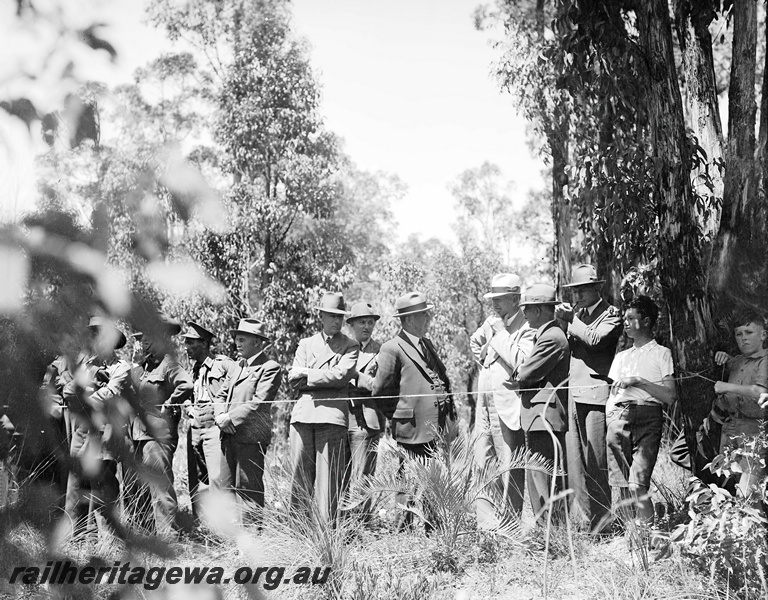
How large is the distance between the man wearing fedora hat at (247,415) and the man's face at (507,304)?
1819mm

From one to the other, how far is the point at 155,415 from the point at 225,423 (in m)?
5.38

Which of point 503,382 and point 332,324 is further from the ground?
point 332,324

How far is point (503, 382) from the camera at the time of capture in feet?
20.0

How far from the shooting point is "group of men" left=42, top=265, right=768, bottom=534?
547 cm

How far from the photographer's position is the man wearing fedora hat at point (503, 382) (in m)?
5.96

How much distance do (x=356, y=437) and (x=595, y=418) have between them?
197 cm

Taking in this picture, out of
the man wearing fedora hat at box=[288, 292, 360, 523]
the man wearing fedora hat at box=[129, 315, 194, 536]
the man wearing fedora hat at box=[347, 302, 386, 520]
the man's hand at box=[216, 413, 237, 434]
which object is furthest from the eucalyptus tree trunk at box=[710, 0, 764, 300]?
the man wearing fedora hat at box=[129, 315, 194, 536]

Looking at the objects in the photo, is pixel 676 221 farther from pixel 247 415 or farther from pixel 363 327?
pixel 247 415

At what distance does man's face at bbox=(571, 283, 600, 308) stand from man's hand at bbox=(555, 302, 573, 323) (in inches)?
4.5

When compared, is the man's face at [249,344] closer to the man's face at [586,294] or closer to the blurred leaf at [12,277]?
the man's face at [586,294]

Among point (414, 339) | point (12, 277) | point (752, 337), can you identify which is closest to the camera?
point (12, 277)

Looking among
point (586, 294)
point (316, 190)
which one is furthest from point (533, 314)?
point (316, 190)

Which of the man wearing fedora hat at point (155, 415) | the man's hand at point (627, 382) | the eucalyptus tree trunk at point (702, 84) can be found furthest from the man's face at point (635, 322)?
the man wearing fedora hat at point (155, 415)

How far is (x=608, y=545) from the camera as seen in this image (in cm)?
531
